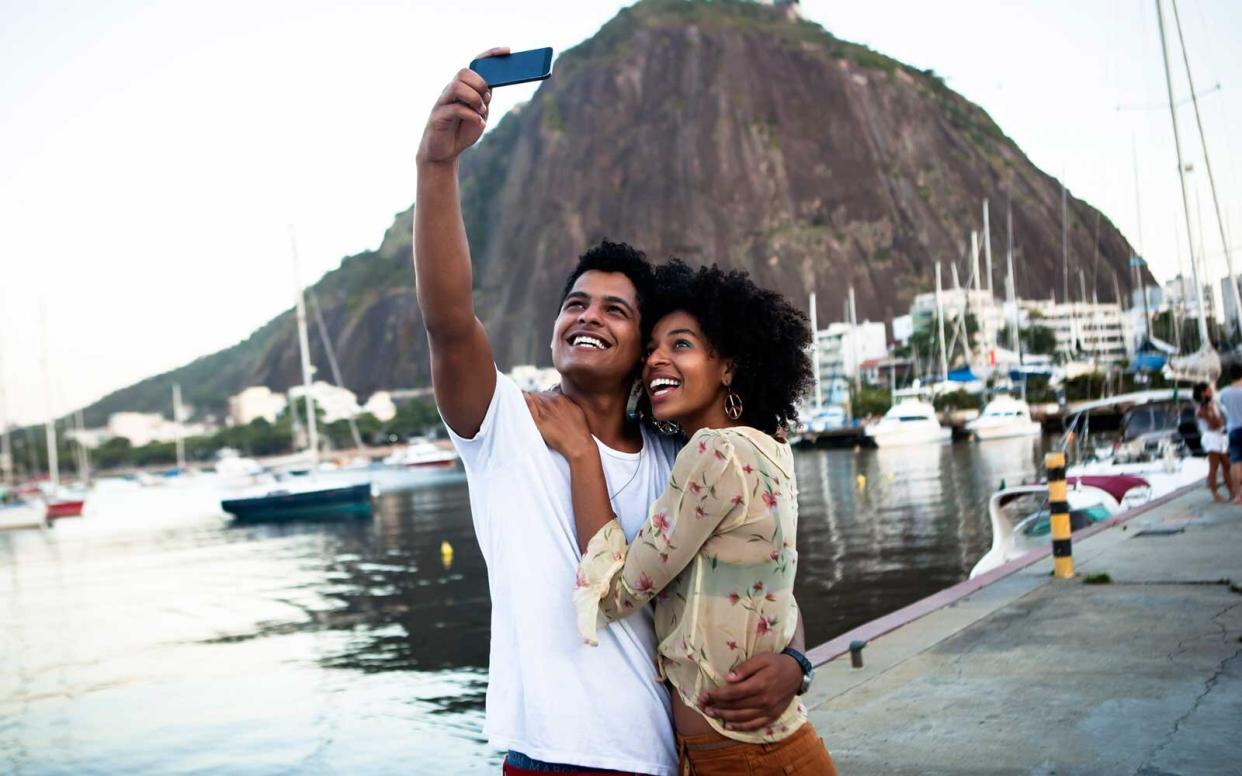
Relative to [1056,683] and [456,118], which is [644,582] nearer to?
[456,118]

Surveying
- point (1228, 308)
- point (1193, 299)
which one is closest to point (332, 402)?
point (1228, 308)

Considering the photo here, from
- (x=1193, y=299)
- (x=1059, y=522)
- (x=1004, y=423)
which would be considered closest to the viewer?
(x=1059, y=522)

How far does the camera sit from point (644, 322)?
8.96 ft

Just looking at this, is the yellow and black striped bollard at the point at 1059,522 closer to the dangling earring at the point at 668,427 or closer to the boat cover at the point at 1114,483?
the boat cover at the point at 1114,483

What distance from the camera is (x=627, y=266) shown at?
275 centimetres

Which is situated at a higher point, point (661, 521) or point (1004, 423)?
point (661, 521)

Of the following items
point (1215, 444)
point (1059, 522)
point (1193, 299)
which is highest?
point (1193, 299)

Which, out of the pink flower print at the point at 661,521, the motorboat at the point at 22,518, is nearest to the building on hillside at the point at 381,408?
the motorboat at the point at 22,518

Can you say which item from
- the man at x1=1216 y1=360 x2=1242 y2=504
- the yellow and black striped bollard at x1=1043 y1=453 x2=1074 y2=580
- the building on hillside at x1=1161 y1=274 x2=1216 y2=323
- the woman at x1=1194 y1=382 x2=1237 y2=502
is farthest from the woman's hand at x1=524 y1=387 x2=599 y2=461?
the building on hillside at x1=1161 y1=274 x2=1216 y2=323

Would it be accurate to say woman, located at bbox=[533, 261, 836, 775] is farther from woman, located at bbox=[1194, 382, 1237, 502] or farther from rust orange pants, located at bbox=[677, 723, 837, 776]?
woman, located at bbox=[1194, 382, 1237, 502]

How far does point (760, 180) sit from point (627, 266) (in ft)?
552

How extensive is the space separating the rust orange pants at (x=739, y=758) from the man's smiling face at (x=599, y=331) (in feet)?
2.75

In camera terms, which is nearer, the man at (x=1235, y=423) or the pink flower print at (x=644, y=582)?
the pink flower print at (x=644, y=582)

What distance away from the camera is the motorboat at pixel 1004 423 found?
184 feet
